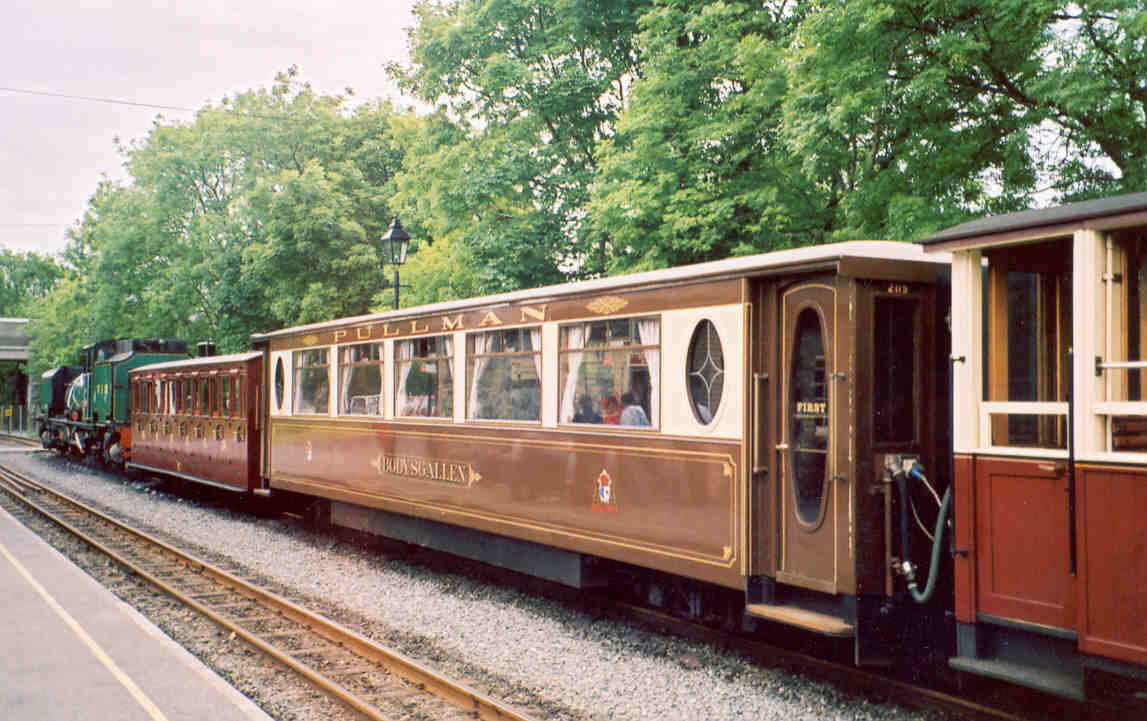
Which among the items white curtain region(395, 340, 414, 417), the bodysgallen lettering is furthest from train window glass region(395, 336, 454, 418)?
the bodysgallen lettering

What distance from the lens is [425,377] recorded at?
428 inches

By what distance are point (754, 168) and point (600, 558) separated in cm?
826

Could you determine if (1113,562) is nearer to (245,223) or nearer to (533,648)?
(533,648)

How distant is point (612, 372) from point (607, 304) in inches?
21.5

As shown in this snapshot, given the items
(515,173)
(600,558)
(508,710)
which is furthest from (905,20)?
(515,173)

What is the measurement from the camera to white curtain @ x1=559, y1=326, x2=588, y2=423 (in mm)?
8500

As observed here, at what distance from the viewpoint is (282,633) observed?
28.3 ft

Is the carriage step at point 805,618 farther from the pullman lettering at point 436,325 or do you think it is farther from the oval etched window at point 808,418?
the pullman lettering at point 436,325

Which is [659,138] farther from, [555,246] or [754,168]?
[555,246]

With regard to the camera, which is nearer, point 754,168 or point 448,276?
point 754,168

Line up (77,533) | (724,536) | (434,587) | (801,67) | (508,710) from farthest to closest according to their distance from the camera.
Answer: (77,533)
(801,67)
(434,587)
(724,536)
(508,710)

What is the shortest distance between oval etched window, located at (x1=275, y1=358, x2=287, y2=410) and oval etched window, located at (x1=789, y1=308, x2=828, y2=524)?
9771 mm

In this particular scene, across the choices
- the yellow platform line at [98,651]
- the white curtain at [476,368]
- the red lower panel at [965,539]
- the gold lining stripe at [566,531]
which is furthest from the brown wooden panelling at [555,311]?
the yellow platform line at [98,651]

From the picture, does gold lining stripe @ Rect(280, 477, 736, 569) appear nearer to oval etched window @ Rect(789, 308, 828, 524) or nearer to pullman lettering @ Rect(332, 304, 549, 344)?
oval etched window @ Rect(789, 308, 828, 524)
